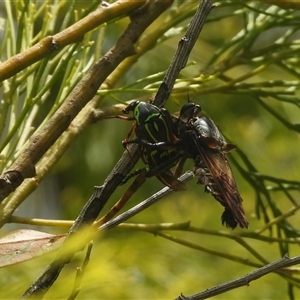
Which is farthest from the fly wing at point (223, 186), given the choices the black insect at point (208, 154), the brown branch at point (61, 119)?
the brown branch at point (61, 119)

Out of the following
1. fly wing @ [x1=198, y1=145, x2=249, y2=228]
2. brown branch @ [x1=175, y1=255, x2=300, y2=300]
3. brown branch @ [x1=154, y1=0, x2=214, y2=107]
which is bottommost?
brown branch @ [x1=175, y1=255, x2=300, y2=300]

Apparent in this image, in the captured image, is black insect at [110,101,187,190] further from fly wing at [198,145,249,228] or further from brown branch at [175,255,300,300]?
brown branch at [175,255,300,300]

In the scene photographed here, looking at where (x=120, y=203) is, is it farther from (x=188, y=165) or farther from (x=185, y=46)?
(x=188, y=165)

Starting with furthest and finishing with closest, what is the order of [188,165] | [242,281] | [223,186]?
[188,165], [223,186], [242,281]

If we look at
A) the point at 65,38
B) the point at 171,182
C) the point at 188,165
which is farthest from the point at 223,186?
the point at 188,165

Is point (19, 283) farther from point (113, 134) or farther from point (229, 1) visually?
point (113, 134)

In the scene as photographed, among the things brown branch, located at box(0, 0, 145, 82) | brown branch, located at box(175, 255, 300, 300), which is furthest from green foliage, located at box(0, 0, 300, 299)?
brown branch, located at box(175, 255, 300, 300)

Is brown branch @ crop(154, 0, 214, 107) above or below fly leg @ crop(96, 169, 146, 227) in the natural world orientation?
above
